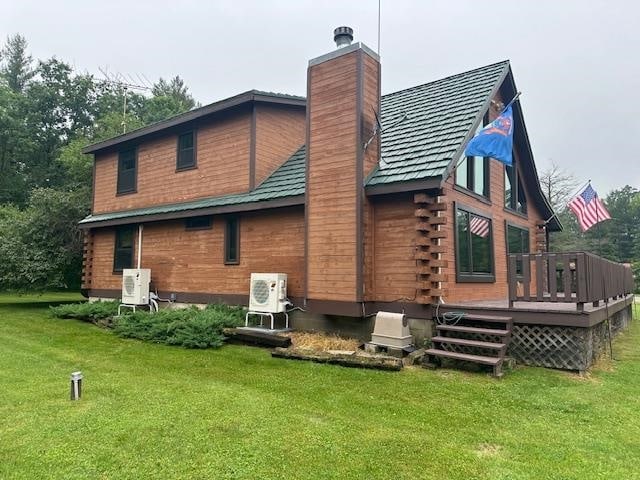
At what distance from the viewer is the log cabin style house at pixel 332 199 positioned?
7.04 meters

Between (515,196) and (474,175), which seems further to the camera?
(515,196)

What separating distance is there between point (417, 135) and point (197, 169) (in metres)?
5.63

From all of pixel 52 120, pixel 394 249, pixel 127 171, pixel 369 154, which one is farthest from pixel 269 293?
pixel 52 120

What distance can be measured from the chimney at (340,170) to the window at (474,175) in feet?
6.38

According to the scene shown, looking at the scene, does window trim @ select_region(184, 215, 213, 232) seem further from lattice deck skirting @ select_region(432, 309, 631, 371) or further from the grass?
lattice deck skirting @ select_region(432, 309, 631, 371)

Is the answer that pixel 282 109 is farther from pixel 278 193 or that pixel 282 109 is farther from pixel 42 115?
pixel 42 115

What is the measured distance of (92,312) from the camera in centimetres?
1041

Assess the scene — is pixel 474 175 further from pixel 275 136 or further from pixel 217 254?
pixel 217 254

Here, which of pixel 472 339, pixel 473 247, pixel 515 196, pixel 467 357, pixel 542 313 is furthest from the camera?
pixel 515 196

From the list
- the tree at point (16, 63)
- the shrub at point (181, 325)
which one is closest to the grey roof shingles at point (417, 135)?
the shrub at point (181, 325)

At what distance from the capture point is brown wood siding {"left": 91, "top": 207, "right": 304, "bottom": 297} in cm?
852

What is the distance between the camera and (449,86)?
30.8ft

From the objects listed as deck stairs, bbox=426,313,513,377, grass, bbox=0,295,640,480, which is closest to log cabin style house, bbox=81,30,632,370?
deck stairs, bbox=426,313,513,377

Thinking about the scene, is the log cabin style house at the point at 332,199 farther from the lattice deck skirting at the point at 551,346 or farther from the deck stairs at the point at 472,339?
the lattice deck skirting at the point at 551,346
